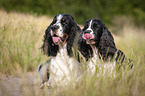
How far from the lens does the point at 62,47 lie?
4.11 metres

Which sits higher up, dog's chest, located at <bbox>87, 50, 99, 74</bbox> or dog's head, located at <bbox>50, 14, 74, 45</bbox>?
dog's head, located at <bbox>50, 14, 74, 45</bbox>

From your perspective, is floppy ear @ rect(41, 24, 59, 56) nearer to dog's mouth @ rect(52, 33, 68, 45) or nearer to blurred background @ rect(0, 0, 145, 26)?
dog's mouth @ rect(52, 33, 68, 45)

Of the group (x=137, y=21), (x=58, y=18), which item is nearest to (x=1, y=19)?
(x=58, y=18)

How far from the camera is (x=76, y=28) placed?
14.4 ft

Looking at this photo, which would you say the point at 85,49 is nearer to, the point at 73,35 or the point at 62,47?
the point at 73,35

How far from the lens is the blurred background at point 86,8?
18.7 meters

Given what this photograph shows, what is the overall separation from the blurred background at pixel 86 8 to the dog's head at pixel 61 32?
12018 millimetres

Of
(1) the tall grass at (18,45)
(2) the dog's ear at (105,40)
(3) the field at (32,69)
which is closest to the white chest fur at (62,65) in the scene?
(3) the field at (32,69)

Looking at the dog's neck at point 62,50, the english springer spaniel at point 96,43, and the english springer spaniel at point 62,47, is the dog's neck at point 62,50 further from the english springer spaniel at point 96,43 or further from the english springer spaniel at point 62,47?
the english springer spaniel at point 96,43

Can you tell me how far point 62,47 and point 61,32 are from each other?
0.36 m

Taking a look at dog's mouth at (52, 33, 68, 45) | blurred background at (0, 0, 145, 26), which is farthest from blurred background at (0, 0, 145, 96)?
blurred background at (0, 0, 145, 26)

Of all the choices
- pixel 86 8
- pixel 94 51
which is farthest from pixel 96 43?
pixel 86 8

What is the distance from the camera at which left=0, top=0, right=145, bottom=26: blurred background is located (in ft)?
Result: 61.4

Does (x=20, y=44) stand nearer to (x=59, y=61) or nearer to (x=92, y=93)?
(x=59, y=61)
